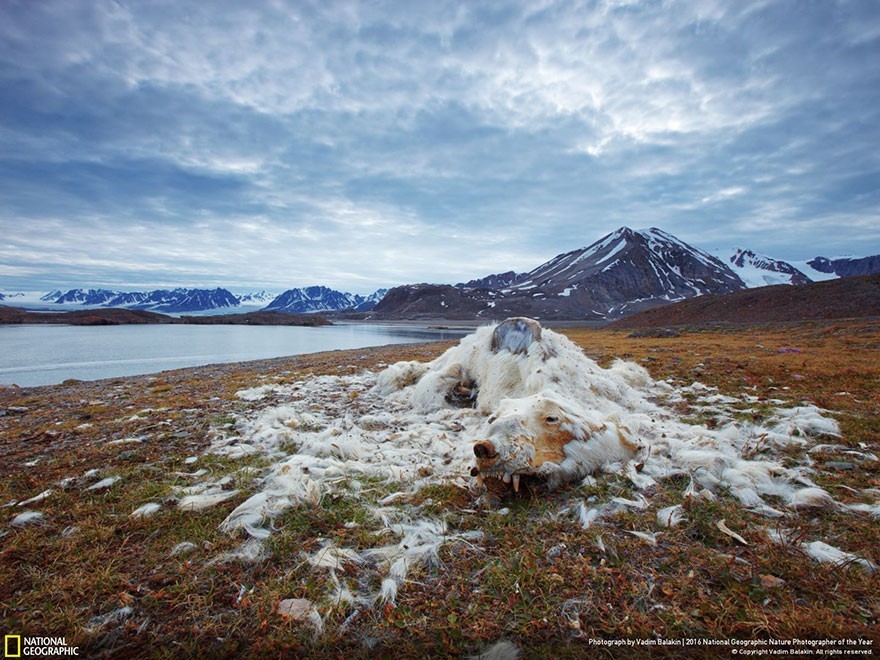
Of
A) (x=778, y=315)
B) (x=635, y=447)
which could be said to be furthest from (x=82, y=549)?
(x=778, y=315)

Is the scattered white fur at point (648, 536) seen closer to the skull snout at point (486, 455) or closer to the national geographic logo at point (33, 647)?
the skull snout at point (486, 455)

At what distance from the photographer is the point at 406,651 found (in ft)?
6.50

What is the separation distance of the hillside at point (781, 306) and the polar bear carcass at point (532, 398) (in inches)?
1604

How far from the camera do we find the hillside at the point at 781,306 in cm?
3397

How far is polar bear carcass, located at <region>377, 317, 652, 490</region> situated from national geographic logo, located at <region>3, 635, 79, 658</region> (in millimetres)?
2926

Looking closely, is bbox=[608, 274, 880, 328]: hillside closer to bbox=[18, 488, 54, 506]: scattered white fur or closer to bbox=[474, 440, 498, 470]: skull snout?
bbox=[474, 440, 498, 470]: skull snout

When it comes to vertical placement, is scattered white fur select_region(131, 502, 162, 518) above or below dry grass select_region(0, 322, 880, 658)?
below

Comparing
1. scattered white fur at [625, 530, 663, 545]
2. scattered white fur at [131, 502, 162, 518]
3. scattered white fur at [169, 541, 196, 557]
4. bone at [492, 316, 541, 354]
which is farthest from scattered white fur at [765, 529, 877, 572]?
scattered white fur at [131, 502, 162, 518]

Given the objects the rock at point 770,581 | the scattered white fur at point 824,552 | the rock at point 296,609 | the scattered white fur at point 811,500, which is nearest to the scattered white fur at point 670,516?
the scattered white fur at point 824,552

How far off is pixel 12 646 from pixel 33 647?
3.9 inches

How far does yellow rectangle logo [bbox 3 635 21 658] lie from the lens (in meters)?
1.98

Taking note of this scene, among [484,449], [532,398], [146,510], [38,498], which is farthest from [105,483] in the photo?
[532,398]

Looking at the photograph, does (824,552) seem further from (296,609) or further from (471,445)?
(296,609)

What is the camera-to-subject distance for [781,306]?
39438 mm
